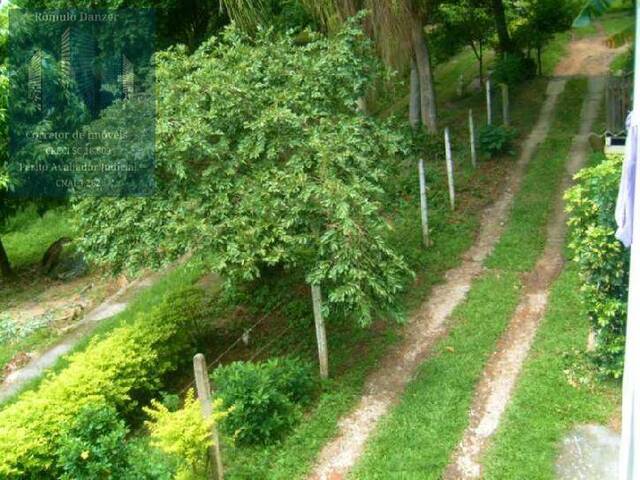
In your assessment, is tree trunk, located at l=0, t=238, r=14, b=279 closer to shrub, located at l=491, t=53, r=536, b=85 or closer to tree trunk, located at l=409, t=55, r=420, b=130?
tree trunk, located at l=409, t=55, r=420, b=130

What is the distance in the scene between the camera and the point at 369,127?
30.9ft

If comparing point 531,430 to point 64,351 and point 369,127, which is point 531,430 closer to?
point 369,127

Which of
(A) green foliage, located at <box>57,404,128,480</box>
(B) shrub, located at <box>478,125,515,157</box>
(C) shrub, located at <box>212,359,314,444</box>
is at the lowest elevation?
(C) shrub, located at <box>212,359,314,444</box>

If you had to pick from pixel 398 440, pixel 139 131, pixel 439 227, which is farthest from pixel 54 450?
pixel 439 227

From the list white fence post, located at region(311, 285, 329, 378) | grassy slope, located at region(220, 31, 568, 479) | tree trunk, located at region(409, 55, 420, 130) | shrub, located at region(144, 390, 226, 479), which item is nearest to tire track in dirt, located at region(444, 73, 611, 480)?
grassy slope, located at region(220, 31, 568, 479)

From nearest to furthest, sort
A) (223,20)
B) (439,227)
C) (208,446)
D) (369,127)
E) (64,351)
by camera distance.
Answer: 1. (208,446)
2. (369,127)
3. (64,351)
4. (439,227)
5. (223,20)

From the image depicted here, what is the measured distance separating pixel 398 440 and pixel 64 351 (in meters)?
6.33

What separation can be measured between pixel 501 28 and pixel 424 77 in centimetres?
626

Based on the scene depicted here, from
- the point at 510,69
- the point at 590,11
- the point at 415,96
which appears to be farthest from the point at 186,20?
the point at 590,11

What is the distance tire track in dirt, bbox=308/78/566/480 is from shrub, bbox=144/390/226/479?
1161 millimetres

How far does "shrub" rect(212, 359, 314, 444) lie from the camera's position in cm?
702

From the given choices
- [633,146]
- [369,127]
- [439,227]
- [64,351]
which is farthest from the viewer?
[439,227]

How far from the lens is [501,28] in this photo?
2000cm

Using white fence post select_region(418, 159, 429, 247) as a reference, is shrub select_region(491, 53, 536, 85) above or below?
above
